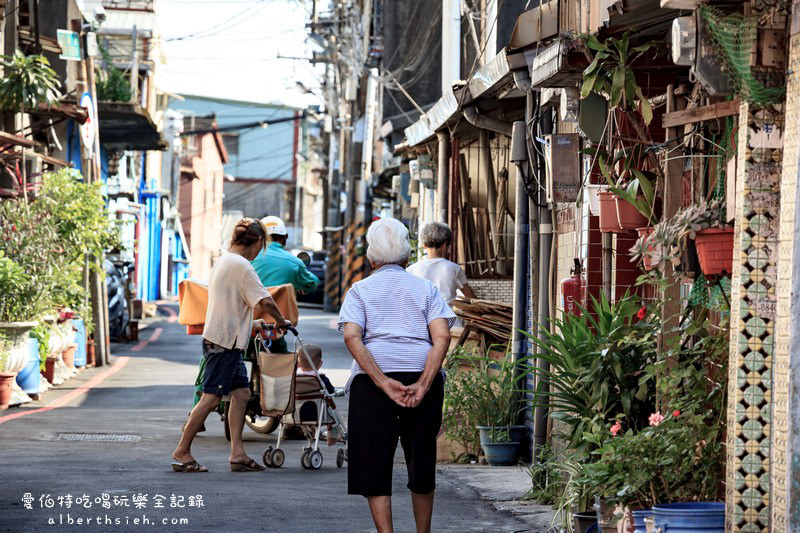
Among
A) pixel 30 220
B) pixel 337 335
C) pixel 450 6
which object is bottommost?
pixel 337 335

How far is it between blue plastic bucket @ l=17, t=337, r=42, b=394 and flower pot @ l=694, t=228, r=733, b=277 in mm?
10869

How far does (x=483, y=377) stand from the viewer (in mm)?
10922

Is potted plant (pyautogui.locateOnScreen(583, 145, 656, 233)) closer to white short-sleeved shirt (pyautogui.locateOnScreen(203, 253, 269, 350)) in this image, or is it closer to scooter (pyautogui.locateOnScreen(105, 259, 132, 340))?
white short-sleeved shirt (pyautogui.locateOnScreen(203, 253, 269, 350))

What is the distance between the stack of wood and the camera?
1170 cm

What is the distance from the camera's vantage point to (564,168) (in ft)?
31.5

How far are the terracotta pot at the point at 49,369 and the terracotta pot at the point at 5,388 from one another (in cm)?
A: 274

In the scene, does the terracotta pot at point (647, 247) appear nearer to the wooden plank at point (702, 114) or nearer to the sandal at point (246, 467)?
the wooden plank at point (702, 114)

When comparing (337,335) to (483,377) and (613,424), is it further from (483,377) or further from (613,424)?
(613,424)

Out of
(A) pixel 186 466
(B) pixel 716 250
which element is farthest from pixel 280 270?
(B) pixel 716 250

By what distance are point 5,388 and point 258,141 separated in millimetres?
72993

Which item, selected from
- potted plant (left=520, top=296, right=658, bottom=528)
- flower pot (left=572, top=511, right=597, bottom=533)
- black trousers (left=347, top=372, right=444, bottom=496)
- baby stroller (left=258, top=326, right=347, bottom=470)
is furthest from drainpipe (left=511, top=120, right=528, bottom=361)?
black trousers (left=347, top=372, right=444, bottom=496)

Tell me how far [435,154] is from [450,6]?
105 inches

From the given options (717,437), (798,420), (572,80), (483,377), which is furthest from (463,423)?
(798,420)

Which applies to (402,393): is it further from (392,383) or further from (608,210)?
(608,210)
